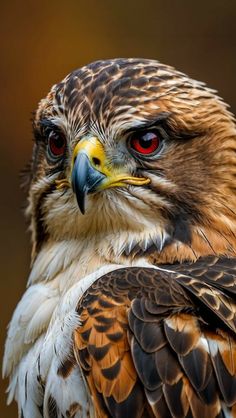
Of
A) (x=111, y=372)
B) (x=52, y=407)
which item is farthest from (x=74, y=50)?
(x=111, y=372)

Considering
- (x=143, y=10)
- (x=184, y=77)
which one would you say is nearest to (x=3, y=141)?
(x=143, y=10)

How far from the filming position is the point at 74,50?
693 cm

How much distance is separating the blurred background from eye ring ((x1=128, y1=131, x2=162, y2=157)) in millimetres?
3185

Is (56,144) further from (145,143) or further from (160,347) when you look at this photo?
A: (160,347)

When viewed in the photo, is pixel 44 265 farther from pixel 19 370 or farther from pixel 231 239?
pixel 231 239

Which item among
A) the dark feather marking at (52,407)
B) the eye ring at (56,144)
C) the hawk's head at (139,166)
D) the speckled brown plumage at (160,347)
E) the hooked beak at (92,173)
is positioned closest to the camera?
the speckled brown plumage at (160,347)

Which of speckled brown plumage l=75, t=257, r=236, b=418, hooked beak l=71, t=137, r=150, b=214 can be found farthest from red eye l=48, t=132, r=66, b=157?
speckled brown plumage l=75, t=257, r=236, b=418

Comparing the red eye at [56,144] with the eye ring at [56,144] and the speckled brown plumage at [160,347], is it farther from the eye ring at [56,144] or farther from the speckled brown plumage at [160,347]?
the speckled brown plumage at [160,347]

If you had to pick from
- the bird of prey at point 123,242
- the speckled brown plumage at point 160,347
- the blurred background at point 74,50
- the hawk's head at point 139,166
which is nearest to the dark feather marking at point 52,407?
the bird of prey at point 123,242

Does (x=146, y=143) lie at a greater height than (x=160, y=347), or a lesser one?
greater

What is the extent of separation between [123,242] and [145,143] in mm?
311

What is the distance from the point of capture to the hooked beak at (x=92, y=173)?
349 centimetres

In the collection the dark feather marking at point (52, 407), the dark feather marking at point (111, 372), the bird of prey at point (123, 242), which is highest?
the bird of prey at point (123, 242)

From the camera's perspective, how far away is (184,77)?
3.86m
